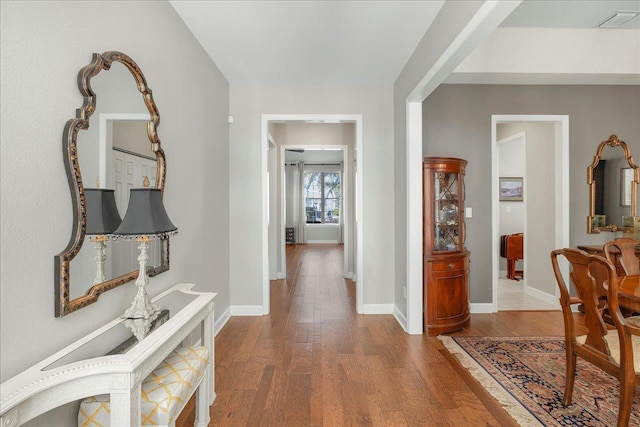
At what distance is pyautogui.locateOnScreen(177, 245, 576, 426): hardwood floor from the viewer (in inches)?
76.2

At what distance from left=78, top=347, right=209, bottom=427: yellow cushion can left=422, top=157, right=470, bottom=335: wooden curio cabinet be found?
7.51 feet

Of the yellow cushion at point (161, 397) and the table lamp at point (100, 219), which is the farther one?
the table lamp at point (100, 219)

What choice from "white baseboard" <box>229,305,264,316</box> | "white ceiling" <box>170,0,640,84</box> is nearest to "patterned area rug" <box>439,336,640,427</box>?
"white baseboard" <box>229,305,264,316</box>

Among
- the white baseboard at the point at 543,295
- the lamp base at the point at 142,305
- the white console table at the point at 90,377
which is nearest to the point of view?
the white console table at the point at 90,377

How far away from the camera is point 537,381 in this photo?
2.28 metres

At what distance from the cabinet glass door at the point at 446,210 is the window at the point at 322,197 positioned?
766cm

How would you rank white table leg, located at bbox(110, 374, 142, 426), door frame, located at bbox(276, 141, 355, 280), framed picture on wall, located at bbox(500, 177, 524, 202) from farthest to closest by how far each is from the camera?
framed picture on wall, located at bbox(500, 177, 524, 202) < door frame, located at bbox(276, 141, 355, 280) < white table leg, located at bbox(110, 374, 142, 426)

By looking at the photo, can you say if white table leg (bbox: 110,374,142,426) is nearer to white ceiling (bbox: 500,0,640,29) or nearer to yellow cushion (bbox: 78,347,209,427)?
yellow cushion (bbox: 78,347,209,427)

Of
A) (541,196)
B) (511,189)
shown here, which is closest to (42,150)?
(541,196)

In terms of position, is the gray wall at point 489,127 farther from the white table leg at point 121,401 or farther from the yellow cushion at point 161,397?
the white table leg at point 121,401

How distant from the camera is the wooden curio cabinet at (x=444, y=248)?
3.14 metres

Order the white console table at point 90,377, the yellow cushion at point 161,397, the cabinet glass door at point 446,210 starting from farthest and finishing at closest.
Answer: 1. the cabinet glass door at point 446,210
2. the yellow cushion at point 161,397
3. the white console table at point 90,377

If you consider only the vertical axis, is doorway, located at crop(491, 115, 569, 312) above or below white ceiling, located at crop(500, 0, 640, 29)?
below

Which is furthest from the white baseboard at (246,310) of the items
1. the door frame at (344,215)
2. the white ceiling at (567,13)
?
the white ceiling at (567,13)
